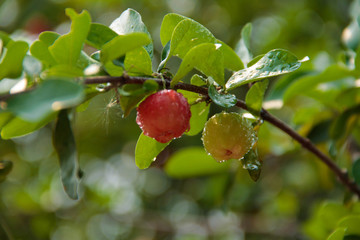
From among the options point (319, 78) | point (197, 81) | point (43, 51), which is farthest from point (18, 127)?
point (319, 78)

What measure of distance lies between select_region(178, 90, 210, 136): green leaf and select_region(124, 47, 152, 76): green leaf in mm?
130

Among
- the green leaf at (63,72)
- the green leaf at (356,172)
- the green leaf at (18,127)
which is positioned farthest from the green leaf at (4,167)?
the green leaf at (356,172)

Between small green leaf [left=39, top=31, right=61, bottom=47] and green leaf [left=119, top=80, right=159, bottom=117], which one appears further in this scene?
small green leaf [left=39, top=31, right=61, bottom=47]

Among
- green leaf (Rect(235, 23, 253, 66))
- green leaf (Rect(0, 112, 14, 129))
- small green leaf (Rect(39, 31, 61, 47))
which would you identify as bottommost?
green leaf (Rect(235, 23, 253, 66))

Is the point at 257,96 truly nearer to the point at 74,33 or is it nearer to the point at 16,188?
the point at 74,33

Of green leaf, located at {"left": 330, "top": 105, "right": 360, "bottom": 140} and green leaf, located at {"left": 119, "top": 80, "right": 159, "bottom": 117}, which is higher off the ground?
green leaf, located at {"left": 119, "top": 80, "right": 159, "bottom": 117}

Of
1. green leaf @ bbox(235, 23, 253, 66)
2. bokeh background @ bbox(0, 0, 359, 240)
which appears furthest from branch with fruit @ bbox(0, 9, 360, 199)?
bokeh background @ bbox(0, 0, 359, 240)

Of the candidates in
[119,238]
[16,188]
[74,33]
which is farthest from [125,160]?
[74,33]

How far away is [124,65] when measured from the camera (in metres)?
0.96

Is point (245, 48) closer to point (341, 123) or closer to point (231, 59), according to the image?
point (231, 59)

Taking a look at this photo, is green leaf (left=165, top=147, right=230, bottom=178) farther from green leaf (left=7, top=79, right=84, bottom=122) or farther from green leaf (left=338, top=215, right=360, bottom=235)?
green leaf (left=7, top=79, right=84, bottom=122)

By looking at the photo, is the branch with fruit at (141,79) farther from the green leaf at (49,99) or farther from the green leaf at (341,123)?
the green leaf at (341,123)

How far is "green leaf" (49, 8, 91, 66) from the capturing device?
851 mm

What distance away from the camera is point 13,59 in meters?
0.94
